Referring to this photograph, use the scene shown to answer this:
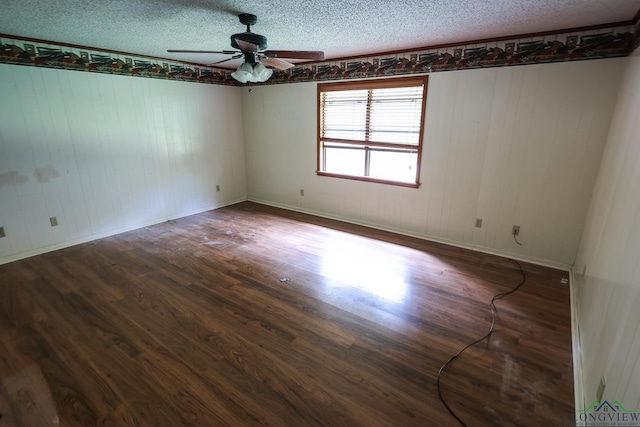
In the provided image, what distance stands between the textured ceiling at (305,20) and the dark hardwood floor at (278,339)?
230cm

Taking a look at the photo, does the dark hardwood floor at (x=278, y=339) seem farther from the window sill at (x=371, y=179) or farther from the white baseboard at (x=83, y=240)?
the window sill at (x=371, y=179)

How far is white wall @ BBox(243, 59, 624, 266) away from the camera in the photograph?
2920 mm

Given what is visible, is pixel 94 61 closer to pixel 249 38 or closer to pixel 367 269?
pixel 249 38

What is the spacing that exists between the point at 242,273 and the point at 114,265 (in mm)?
1438

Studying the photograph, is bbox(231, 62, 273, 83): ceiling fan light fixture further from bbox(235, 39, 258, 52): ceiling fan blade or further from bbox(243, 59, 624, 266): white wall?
bbox(243, 59, 624, 266): white wall

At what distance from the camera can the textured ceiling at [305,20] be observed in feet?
7.43

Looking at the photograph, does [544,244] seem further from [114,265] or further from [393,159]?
[114,265]

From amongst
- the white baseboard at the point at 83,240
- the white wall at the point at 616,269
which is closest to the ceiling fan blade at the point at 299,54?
the white wall at the point at 616,269

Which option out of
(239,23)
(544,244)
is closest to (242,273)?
(239,23)

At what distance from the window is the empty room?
0.03 metres

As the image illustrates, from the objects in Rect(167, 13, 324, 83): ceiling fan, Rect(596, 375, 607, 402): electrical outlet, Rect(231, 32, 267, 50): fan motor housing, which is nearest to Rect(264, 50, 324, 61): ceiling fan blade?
Rect(167, 13, 324, 83): ceiling fan

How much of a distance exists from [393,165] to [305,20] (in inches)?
88.0

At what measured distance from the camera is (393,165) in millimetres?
4285

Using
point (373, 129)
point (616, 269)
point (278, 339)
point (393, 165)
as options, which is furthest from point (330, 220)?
point (616, 269)
